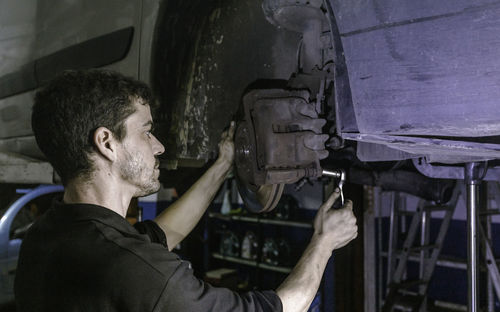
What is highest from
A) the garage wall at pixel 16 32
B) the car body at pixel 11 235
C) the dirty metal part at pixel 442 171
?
the garage wall at pixel 16 32

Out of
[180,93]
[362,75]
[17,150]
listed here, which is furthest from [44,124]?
[17,150]

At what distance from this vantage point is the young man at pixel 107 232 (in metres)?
0.73

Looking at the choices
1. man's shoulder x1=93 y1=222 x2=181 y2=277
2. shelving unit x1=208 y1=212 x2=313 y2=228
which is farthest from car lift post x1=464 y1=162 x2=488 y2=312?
shelving unit x1=208 y1=212 x2=313 y2=228

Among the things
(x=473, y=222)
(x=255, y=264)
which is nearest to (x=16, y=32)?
(x=473, y=222)

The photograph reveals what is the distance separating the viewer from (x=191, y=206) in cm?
130

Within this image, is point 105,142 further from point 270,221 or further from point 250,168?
point 270,221

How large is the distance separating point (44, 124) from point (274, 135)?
58 centimetres

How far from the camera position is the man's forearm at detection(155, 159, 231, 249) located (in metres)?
1.28

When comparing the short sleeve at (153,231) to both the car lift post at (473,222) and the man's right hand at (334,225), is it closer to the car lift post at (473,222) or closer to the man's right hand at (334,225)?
the man's right hand at (334,225)

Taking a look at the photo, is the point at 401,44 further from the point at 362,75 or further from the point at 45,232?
the point at 45,232

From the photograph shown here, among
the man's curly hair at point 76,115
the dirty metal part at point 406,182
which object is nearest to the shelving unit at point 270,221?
the dirty metal part at point 406,182

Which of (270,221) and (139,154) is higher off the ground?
(139,154)

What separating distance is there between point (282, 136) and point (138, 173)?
390 mm

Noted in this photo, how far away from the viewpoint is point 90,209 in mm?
841
